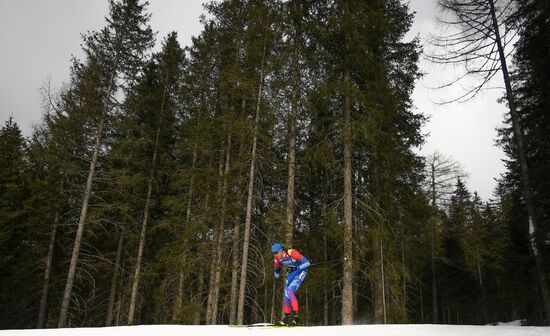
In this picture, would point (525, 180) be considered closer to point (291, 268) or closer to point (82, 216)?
point (291, 268)

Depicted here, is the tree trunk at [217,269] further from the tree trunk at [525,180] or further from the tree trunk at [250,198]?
the tree trunk at [525,180]

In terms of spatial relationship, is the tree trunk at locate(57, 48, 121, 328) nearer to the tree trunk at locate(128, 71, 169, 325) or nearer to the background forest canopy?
the background forest canopy

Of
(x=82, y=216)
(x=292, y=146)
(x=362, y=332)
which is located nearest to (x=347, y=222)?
(x=292, y=146)

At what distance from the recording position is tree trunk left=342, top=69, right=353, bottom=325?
10320 millimetres

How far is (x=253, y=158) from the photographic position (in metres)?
12.9

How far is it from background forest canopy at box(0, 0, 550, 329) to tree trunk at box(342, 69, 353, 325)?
0.04m

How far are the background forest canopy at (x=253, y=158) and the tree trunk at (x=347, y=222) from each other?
41mm

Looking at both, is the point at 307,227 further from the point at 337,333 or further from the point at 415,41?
the point at 337,333

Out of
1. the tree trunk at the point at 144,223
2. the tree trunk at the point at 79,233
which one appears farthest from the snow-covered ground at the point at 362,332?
the tree trunk at the point at 144,223

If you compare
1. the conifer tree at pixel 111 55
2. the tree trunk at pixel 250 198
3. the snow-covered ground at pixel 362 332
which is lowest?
the snow-covered ground at pixel 362 332

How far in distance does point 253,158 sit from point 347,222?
13.8 ft

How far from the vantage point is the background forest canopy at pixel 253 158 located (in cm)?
1182

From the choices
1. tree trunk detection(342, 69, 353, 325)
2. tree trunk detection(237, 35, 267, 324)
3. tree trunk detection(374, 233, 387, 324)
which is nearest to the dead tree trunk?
tree trunk detection(237, 35, 267, 324)

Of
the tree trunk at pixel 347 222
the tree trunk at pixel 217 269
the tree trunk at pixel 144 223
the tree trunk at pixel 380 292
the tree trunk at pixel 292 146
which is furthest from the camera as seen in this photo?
the tree trunk at pixel 144 223
